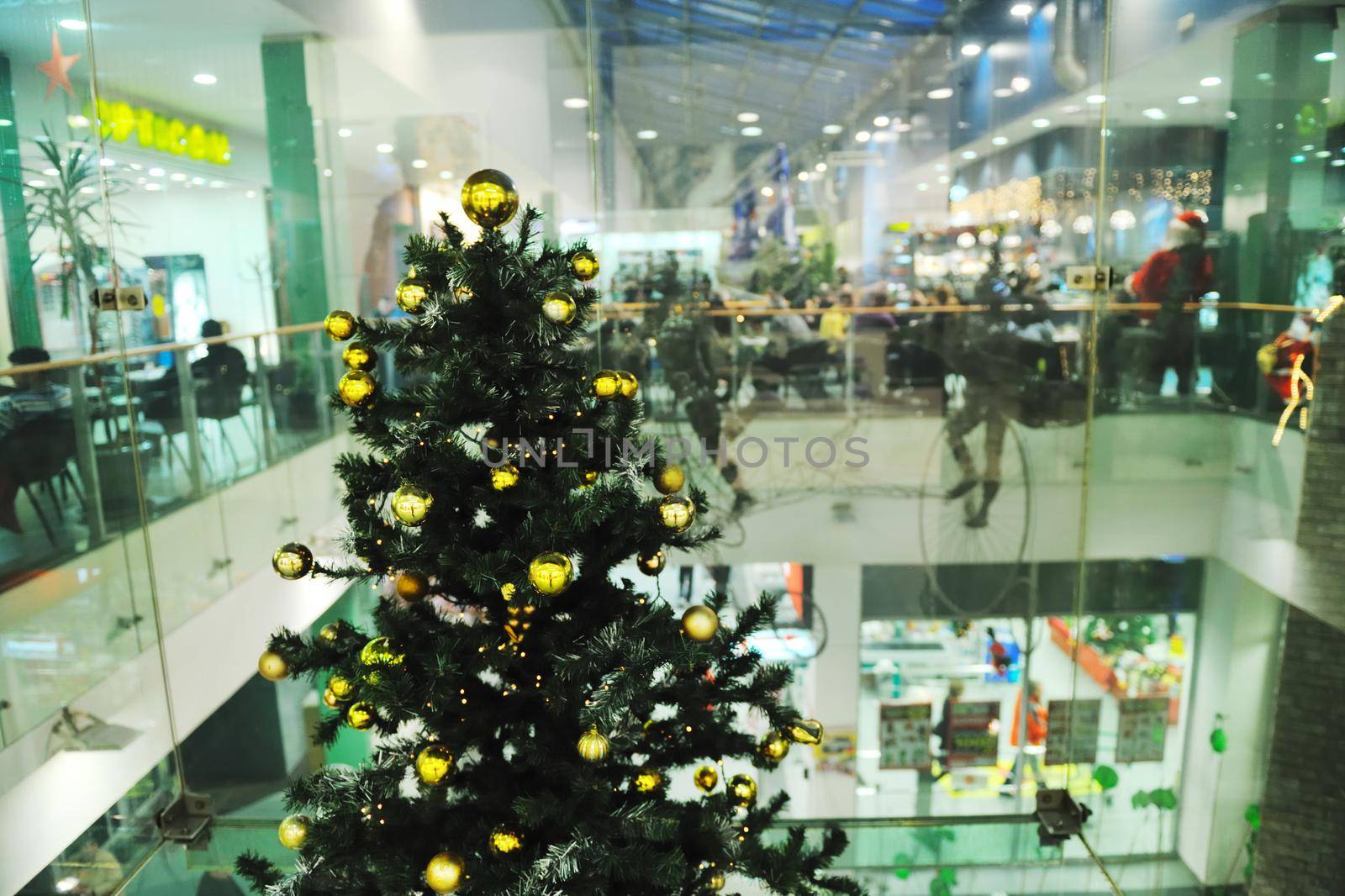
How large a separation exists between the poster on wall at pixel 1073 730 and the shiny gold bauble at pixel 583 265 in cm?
221

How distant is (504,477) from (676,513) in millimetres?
288

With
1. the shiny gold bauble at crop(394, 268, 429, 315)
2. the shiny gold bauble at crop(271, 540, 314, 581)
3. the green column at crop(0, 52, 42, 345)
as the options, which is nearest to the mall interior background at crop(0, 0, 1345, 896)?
the green column at crop(0, 52, 42, 345)

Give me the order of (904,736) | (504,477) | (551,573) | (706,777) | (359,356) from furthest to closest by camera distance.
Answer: (904,736) → (706,777) → (359,356) → (504,477) → (551,573)

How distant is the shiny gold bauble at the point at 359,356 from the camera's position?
1.53 m

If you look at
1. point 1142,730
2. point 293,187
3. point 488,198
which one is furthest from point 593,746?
point 293,187

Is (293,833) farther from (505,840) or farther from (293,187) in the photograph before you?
(293,187)

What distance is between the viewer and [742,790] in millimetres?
1792

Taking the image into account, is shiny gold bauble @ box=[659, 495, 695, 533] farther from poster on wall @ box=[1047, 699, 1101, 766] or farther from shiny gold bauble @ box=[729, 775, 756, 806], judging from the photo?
poster on wall @ box=[1047, 699, 1101, 766]

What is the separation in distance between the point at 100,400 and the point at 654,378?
1650 mm

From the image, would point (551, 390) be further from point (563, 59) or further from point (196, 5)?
point (196, 5)

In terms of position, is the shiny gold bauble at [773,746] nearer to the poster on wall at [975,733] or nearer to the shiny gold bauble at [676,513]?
the shiny gold bauble at [676,513]

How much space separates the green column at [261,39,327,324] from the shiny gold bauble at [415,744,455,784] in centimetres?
208

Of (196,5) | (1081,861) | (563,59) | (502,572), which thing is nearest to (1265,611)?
(1081,861)

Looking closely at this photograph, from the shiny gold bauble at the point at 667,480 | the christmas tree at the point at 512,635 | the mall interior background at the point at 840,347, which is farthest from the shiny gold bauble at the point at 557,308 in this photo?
the mall interior background at the point at 840,347
